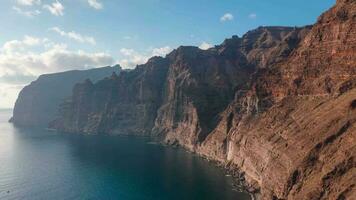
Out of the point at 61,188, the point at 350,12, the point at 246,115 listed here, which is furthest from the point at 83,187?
the point at 350,12

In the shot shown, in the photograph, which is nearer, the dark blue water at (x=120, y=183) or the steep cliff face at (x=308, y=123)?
the steep cliff face at (x=308, y=123)

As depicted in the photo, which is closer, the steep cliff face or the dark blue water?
the steep cliff face

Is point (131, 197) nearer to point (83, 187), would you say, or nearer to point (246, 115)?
point (83, 187)

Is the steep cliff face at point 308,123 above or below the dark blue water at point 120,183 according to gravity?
above

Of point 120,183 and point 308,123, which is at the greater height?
point 308,123

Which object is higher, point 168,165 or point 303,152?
point 303,152

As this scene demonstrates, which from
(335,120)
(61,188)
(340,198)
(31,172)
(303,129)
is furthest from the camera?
(31,172)

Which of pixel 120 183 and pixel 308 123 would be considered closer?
pixel 308 123

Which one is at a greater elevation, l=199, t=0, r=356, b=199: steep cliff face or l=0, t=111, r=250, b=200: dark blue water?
l=199, t=0, r=356, b=199: steep cliff face
